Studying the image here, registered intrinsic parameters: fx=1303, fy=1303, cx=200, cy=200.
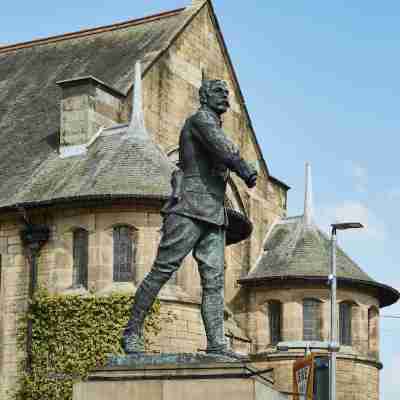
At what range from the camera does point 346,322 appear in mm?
38594

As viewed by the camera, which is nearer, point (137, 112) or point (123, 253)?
point (123, 253)

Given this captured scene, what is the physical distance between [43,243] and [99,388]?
20262mm

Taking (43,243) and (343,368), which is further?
(343,368)

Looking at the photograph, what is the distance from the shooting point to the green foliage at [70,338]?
31.6 meters

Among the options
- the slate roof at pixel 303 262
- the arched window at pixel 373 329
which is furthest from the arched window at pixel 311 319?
the arched window at pixel 373 329

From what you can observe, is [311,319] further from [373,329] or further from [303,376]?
[303,376]

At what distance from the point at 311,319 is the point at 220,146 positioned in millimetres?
24877

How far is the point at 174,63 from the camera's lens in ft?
125

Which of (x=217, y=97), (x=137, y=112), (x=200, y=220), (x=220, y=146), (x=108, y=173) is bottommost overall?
(x=200, y=220)

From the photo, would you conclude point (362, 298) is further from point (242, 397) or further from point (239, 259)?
point (242, 397)

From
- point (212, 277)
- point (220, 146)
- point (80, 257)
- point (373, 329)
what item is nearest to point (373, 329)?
point (373, 329)

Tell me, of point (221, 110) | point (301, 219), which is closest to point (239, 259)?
point (301, 219)

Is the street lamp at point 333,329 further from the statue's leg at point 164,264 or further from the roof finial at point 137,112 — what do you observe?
the statue's leg at point 164,264

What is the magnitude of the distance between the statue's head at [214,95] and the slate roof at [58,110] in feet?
58.5
